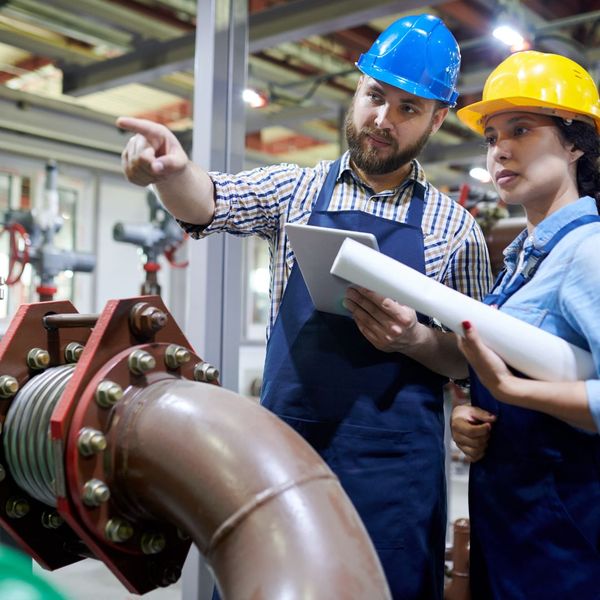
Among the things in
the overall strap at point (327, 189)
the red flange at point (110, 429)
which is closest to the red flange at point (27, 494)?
the red flange at point (110, 429)

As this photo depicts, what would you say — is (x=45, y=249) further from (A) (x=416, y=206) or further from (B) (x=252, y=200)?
(A) (x=416, y=206)

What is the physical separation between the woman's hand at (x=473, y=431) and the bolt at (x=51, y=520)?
587mm

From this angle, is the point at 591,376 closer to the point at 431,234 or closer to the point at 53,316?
the point at 431,234

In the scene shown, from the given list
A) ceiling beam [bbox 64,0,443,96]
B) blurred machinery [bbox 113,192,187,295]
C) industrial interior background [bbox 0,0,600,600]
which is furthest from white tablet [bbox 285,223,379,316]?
blurred machinery [bbox 113,192,187,295]

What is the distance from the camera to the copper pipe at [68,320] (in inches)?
37.6

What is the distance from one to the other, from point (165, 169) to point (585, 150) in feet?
2.12

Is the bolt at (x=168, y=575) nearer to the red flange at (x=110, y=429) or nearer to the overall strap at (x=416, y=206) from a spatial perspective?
the red flange at (x=110, y=429)

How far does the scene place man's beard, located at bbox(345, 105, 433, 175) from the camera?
1351mm

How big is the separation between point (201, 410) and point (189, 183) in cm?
52

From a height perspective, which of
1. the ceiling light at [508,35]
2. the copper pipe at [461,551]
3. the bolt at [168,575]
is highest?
the ceiling light at [508,35]

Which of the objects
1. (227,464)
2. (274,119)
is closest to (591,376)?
(227,464)

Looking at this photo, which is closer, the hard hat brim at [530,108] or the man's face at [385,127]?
the hard hat brim at [530,108]

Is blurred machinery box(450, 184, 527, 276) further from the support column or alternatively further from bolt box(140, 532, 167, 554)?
bolt box(140, 532, 167, 554)

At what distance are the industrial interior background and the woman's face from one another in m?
0.88
